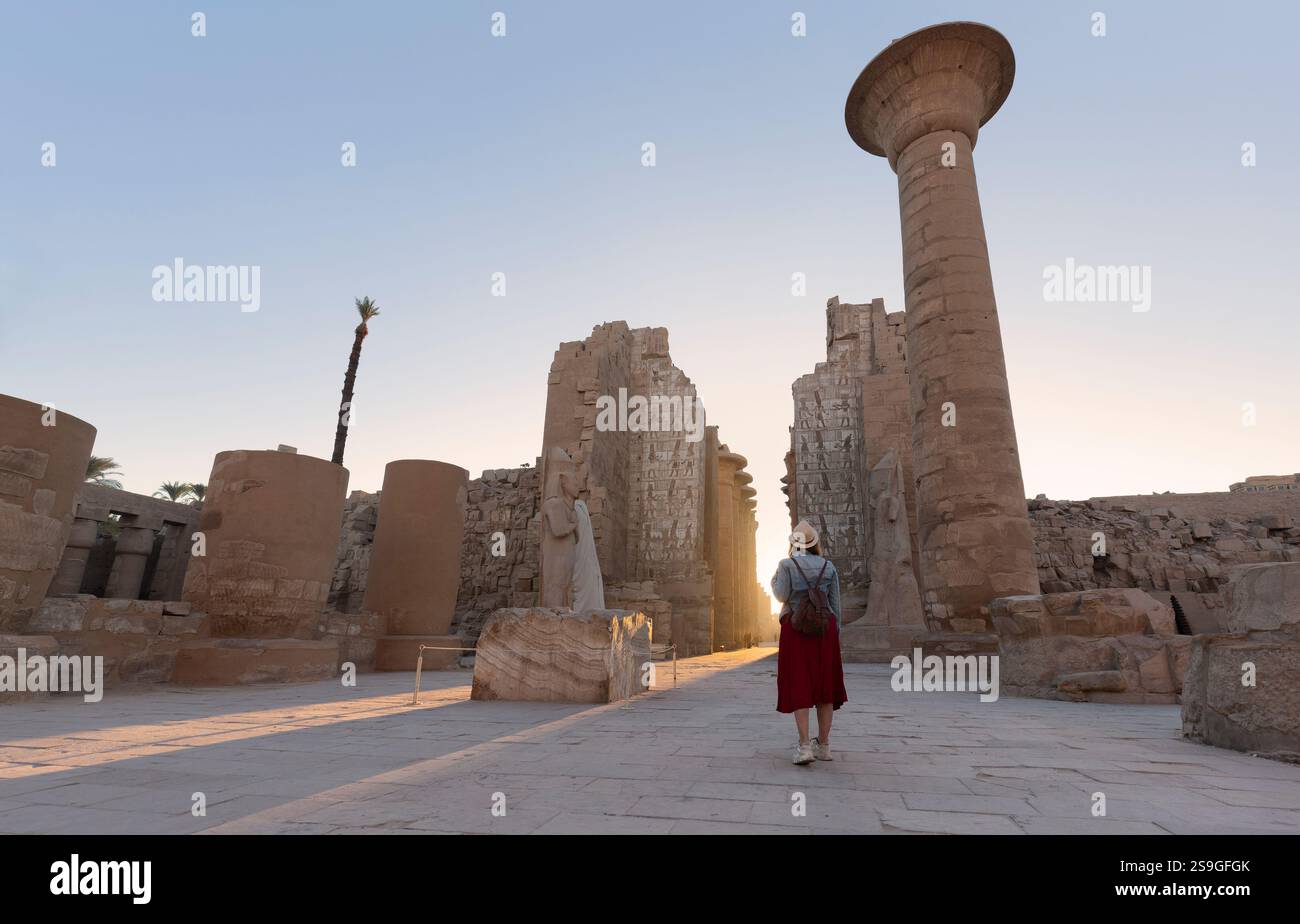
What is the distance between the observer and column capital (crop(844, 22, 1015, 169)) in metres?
10.8

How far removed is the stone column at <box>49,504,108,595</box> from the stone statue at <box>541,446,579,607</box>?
799cm

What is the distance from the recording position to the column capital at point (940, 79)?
35.3 feet

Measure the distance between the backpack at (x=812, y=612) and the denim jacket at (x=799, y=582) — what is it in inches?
0.8

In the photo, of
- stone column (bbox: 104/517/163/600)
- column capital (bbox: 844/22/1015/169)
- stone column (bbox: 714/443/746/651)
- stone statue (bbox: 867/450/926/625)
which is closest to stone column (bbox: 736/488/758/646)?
stone column (bbox: 714/443/746/651)

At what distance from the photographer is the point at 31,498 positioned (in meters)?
6.62

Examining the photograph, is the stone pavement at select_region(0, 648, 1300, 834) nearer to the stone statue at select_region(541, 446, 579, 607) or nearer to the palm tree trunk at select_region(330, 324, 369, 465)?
the stone statue at select_region(541, 446, 579, 607)

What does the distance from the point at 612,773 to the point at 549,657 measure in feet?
11.9

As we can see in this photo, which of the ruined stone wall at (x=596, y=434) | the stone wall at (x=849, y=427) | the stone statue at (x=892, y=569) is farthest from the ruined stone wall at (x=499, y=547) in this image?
the stone statue at (x=892, y=569)

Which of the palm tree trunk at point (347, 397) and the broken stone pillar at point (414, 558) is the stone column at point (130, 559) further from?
the palm tree trunk at point (347, 397)

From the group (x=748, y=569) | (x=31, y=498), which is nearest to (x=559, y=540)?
(x=31, y=498)

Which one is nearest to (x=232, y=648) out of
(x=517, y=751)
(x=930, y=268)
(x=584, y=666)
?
(x=584, y=666)
